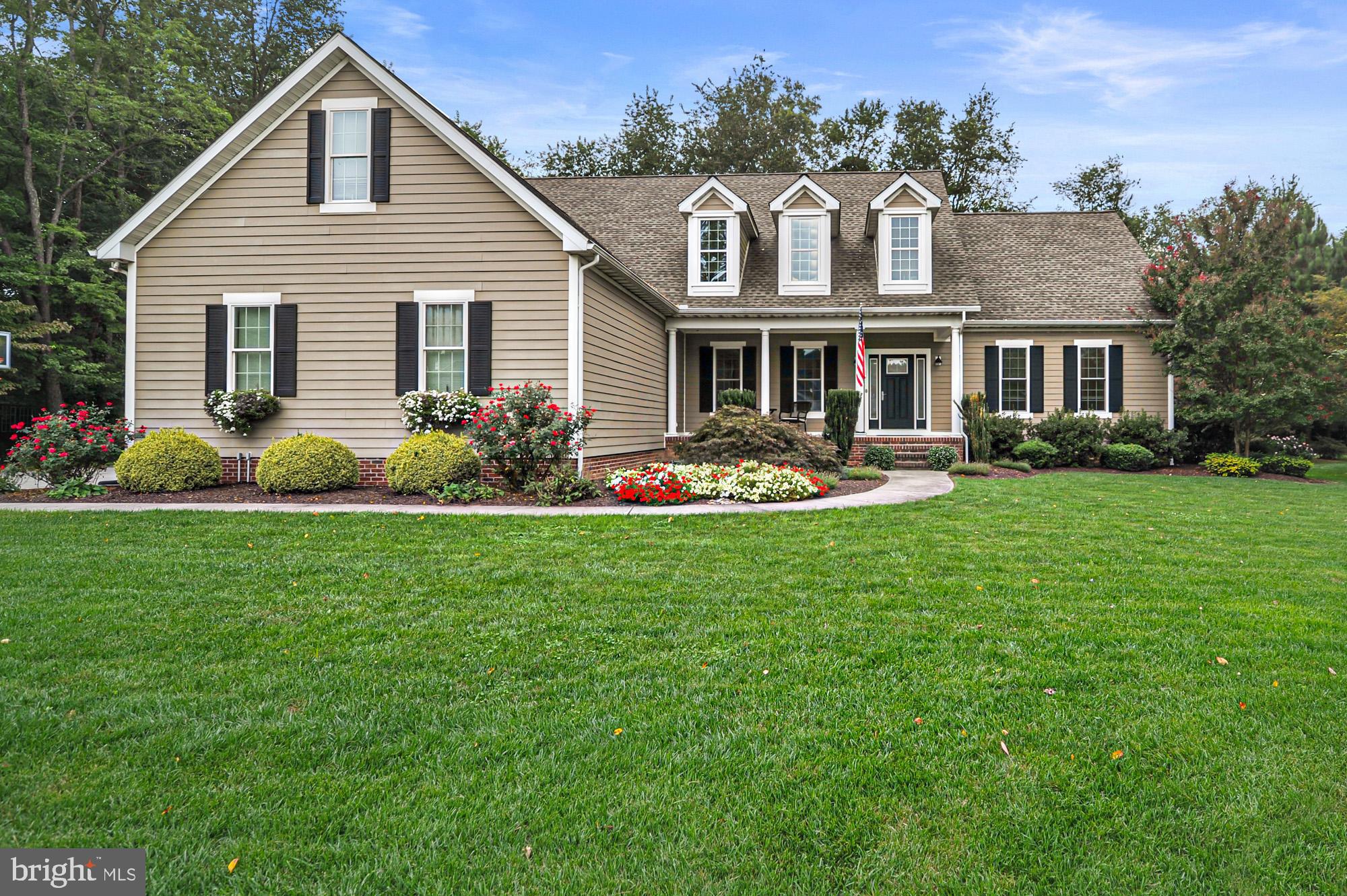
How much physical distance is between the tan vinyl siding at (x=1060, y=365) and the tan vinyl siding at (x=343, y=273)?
11.4 meters

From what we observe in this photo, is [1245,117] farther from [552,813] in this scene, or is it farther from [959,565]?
[552,813]

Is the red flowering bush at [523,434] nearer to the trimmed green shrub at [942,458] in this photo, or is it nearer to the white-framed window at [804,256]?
the trimmed green shrub at [942,458]

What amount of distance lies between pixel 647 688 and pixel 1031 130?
3095 cm

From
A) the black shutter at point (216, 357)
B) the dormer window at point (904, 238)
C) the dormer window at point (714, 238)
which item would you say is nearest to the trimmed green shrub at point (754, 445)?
the dormer window at point (714, 238)

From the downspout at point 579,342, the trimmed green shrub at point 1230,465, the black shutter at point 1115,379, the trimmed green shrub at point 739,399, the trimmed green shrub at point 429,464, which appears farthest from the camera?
the black shutter at point 1115,379

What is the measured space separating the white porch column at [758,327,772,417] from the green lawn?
11364mm

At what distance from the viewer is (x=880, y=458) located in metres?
16.0

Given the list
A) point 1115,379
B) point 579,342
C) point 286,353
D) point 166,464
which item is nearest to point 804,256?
point 1115,379

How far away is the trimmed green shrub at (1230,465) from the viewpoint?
15656 mm

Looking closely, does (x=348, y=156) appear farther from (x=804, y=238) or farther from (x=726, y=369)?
(x=804, y=238)

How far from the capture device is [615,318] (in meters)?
→ 13.5

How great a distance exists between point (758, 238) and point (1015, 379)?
725cm

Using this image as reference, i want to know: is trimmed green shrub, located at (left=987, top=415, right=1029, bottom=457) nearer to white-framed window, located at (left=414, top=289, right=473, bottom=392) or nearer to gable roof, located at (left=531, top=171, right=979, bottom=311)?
gable roof, located at (left=531, top=171, right=979, bottom=311)

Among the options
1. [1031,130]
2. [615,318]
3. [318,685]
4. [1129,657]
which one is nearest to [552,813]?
[318,685]
